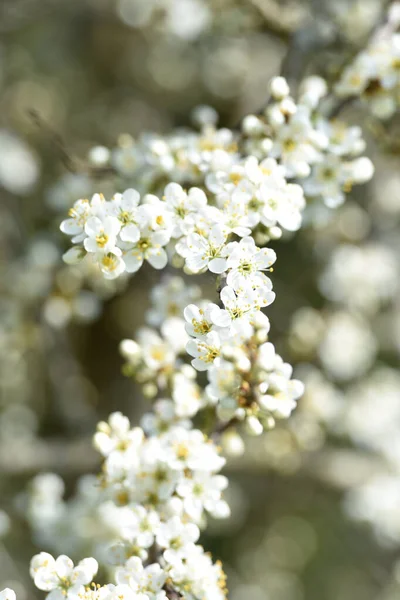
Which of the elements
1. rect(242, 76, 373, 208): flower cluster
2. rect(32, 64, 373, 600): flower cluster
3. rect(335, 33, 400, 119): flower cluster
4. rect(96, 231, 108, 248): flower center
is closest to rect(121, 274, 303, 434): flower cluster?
rect(32, 64, 373, 600): flower cluster

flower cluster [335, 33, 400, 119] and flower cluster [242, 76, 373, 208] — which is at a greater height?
flower cluster [335, 33, 400, 119]

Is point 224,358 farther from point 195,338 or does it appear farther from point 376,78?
point 376,78

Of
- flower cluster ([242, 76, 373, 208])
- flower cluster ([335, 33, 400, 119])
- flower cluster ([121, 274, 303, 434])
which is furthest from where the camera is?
flower cluster ([335, 33, 400, 119])

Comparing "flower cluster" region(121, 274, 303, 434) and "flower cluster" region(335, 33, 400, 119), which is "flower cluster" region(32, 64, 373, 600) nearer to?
"flower cluster" region(121, 274, 303, 434)

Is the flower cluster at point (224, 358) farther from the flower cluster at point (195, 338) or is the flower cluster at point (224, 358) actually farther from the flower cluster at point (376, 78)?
the flower cluster at point (376, 78)

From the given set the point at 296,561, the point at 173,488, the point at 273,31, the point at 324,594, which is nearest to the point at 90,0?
the point at 273,31

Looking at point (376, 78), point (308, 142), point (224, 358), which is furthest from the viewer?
point (376, 78)

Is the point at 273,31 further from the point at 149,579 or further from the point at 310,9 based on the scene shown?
the point at 149,579

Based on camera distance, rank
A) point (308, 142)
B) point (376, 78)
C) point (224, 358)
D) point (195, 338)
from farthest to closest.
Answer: point (376, 78) < point (308, 142) < point (224, 358) < point (195, 338)


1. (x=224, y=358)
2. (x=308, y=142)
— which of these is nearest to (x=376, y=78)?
(x=308, y=142)
